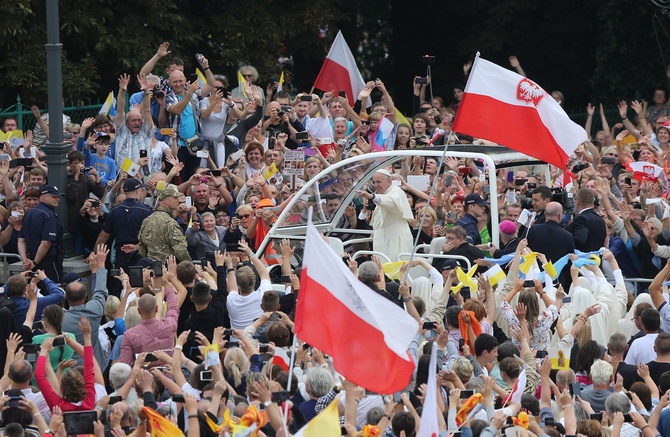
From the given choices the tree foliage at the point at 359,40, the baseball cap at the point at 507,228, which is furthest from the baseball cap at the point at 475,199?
the tree foliage at the point at 359,40

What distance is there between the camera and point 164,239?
14.7 metres

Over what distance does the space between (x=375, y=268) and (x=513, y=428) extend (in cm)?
305

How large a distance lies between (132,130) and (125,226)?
1.96 m

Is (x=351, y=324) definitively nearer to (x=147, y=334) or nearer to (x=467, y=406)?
(x=467, y=406)

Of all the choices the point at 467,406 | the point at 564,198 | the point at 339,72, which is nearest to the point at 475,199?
the point at 564,198

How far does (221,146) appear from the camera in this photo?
18.1 meters

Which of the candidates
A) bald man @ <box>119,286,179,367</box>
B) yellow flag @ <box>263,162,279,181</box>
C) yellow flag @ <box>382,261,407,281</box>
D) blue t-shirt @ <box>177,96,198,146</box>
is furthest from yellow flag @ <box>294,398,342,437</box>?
blue t-shirt @ <box>177,96,198,146</box>

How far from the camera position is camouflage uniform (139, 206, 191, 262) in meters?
14.6

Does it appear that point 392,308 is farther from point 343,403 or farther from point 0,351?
point 0,351

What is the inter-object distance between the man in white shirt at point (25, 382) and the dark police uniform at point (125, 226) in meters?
4.46

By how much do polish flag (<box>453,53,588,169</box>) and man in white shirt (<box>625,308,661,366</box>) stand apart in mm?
2106

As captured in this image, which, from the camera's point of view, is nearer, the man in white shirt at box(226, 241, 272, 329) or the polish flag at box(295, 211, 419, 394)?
the polish flag at box(295, 211, 419, 394)

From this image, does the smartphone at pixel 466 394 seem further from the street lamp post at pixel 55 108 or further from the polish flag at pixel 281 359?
the street lamp post at pixel 55 108

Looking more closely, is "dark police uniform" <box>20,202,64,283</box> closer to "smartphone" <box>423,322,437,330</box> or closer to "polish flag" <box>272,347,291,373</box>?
"polish flag" <box>272,347,291,373</box>
